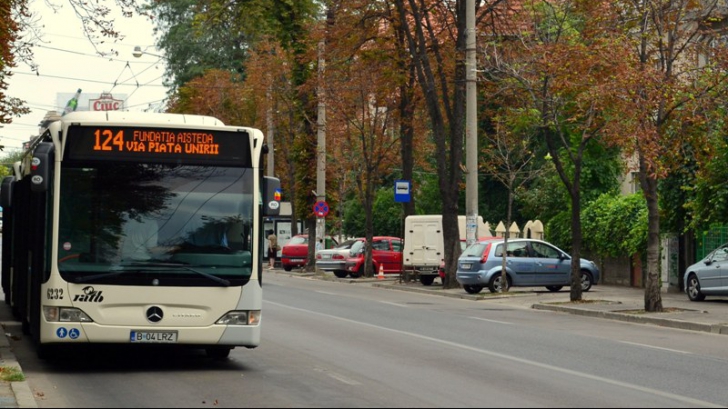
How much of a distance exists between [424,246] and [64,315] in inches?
1075

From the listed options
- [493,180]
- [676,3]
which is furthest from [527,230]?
[676,3]

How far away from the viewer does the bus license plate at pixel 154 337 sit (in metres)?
13.8

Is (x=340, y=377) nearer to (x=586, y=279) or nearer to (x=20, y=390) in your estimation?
(x=20, y=390)

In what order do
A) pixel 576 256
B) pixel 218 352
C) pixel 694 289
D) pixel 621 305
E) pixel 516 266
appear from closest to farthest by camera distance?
pixel 218 352 → pixel 621 305 → pixel 576 256 → pixel 694 289 → pixel 516 266

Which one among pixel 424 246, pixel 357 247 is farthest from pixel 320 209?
pixel 424 246

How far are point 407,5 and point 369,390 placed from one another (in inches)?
1182

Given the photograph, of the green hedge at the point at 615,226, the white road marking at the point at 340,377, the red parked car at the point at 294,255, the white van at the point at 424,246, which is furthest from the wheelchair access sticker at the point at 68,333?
the red parked car at the point at 294,255

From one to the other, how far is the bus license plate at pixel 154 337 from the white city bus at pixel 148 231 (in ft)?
0.04

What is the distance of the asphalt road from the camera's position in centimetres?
1183

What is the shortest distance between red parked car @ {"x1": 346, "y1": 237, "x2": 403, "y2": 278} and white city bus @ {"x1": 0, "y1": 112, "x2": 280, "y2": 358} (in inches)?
1251

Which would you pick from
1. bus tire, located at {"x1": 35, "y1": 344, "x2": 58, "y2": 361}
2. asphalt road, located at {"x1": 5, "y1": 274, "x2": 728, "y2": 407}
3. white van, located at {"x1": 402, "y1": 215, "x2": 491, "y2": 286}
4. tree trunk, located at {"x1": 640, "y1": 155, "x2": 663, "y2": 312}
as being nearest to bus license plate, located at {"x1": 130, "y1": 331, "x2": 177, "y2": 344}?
asphalt road, located at {"x1": 5, "y1": 274, "x2": 728, "y2": 407}

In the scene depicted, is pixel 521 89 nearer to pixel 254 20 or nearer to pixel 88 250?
pixel 254 20

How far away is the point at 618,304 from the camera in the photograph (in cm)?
2894

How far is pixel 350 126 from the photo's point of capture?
50.5m
